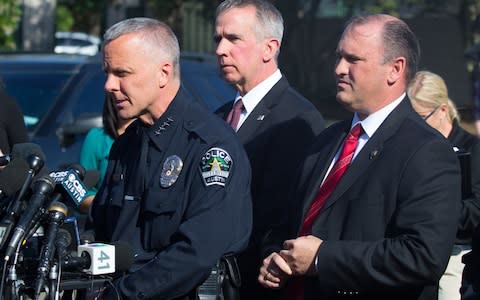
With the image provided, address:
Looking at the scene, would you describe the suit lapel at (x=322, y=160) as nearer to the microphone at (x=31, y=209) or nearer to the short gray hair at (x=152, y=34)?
the short gray hair at (x=152, y=34)

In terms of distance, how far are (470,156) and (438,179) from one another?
45.1 inches

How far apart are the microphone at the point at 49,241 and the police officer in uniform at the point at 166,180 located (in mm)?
374

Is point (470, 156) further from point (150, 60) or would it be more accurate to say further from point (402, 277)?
point (150, 60)

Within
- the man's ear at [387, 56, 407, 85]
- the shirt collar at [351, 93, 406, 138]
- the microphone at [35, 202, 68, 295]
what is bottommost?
the microphone at [35, 202, 68, 295]

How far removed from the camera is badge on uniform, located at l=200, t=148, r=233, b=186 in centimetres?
417

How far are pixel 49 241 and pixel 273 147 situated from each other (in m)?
1.52

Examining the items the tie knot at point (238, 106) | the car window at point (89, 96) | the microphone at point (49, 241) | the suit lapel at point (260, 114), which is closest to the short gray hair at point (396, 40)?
the suit lapel at point (260, 114)

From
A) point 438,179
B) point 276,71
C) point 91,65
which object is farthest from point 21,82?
point 438,179

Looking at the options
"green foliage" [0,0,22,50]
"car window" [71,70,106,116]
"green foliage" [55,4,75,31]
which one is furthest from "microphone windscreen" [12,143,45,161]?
"green foliage" [55,4,75,31]

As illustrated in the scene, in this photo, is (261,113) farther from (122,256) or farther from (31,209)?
(31,209)

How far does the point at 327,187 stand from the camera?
174 inches

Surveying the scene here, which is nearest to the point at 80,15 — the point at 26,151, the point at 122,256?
the point at 26,151

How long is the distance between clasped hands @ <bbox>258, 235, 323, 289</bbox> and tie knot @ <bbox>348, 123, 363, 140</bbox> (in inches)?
17.7

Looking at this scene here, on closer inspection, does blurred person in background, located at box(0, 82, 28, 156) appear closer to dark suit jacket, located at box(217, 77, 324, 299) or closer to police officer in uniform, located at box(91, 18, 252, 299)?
dark suit jacket, located at box(217, 77, 324, 299)
